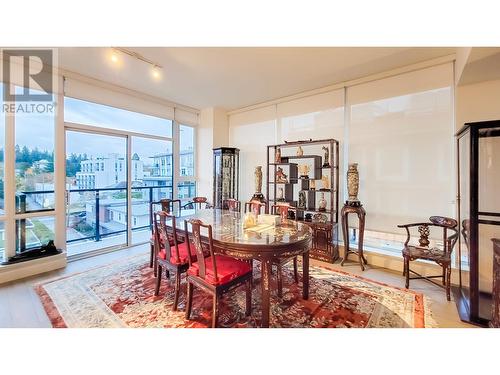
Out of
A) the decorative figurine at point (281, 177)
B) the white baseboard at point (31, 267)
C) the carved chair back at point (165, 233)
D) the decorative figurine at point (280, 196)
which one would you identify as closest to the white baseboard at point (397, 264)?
the decorative figurine at point (280, 196)

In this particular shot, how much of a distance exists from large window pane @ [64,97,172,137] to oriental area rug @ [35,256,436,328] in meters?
A: 2.47

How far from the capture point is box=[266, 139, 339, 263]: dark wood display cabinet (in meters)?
3.58

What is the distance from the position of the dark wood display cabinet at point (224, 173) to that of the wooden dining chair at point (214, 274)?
114 inches

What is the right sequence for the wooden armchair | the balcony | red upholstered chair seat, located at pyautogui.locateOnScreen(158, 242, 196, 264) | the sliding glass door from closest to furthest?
red upholstered chair seat, located at pyautogui.locateOnScreen(158, 242, 196, 264), the wooden armchair, the balcony, the sliding glass door

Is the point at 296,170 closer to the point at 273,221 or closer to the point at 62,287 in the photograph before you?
the point at 273,221

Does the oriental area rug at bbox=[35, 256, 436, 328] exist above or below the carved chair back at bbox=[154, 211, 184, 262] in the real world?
below

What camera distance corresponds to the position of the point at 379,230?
341cm

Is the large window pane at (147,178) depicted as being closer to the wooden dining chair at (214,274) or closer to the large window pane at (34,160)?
the large window pane at (34,160)

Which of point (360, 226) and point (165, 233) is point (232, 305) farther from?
point (360, 226)

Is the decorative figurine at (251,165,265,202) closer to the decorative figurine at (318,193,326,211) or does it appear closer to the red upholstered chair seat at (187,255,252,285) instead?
the decorative figurine at (318,193,326,211)

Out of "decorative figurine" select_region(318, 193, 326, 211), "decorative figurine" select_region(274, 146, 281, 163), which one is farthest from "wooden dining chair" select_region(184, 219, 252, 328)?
"decorative figurine" select_region(274, 146, 281, 163)

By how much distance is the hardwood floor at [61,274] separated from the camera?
1981 mm

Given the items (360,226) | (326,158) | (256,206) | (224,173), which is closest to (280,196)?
(326,158)

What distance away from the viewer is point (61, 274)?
2.99 meters
